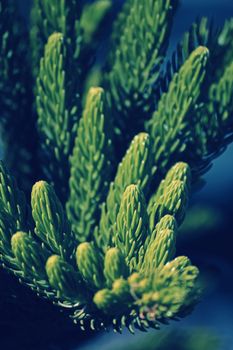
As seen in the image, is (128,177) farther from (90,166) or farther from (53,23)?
(53,23)

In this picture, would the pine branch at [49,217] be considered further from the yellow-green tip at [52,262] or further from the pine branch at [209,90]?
the pine branch at [209,90]

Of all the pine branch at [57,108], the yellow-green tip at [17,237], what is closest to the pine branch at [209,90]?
the pine branch at [57,108]

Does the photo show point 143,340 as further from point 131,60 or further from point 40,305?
point 131,60

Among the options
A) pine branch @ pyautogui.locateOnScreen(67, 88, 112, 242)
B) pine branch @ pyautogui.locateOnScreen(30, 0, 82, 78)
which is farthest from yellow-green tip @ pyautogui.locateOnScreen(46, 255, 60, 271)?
pine branch @ pyautogui.locateOnScreen(30, 0, 82, 78)

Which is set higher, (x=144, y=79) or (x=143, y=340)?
(x=144, y=79)

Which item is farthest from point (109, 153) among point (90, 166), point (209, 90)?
point (209, 90)

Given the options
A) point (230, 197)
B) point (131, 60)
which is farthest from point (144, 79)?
point (230, 197)

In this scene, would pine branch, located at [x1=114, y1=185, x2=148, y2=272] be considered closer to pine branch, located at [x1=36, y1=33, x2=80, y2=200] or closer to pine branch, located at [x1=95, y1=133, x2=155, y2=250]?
pine branch, located at [x1=95, y1=133, x2=155, y2=250]
